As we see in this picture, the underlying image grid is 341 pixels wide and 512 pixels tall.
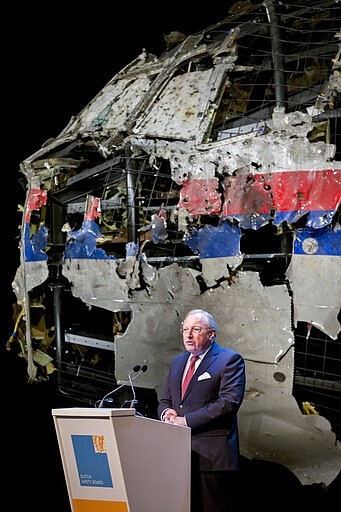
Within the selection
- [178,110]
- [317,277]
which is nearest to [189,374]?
[317,277]

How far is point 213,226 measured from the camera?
4.10m

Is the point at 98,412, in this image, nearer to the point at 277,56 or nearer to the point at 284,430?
the point at 284,430

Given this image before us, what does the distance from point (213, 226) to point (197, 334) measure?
107 centimetres

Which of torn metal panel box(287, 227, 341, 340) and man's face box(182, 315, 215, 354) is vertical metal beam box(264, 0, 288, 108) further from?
man's face box(182, 315, 215, 354)

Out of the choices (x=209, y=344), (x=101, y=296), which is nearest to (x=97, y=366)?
(x=101, y=296)

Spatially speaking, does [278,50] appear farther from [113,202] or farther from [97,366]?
[97,366]

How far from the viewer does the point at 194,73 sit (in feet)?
16.3

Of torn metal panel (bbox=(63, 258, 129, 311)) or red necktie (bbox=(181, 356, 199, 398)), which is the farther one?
torn metal panel (bbox=(63, 258, 129, 311))

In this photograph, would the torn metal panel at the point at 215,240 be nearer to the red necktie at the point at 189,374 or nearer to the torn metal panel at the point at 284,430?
the torn metal panel at the point at 284,430

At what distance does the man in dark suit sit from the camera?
3062 millimetres

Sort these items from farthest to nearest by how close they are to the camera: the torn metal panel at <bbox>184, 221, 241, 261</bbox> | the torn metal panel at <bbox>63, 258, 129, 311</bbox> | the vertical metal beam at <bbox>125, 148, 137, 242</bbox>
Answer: the torn metal panel at <bbox>63, 258, 129, 311</bbox> → the vertical metal beam at <bbox>125, 148, 137, 242</bbox> → the torn metal panel at <bbox>184, 221, 241, 261</bbox>

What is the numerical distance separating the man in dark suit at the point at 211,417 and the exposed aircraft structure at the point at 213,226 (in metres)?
0.72

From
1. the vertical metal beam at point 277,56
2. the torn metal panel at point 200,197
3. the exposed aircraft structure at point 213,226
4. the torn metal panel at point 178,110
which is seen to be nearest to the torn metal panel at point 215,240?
the exposed aircraft structure at point 213,226

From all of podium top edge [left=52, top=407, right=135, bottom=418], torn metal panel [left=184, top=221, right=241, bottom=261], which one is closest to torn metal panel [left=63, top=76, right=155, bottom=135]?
torn metal panel [left=184, top=221, right=241, bottom=261]
